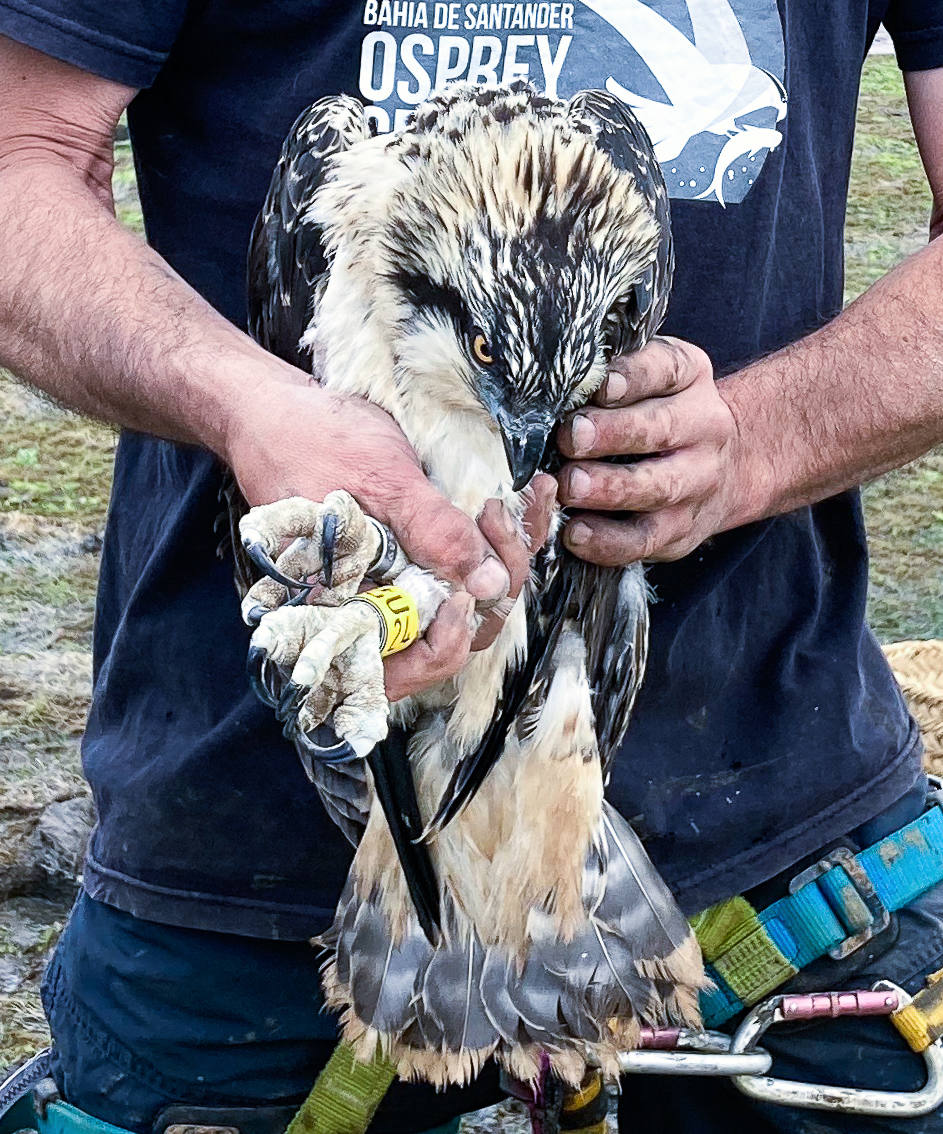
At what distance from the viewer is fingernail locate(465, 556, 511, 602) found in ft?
6.19

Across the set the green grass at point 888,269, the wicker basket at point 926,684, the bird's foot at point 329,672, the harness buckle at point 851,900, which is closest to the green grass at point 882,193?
the green grass at point 888,269

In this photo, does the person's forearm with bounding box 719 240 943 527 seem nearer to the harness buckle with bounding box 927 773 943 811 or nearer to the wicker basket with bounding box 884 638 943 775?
the harness buckle with bounding box 927 773 943 811

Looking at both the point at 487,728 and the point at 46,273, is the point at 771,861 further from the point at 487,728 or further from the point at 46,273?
the point at 46,273

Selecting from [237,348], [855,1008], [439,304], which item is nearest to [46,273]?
[237,348]

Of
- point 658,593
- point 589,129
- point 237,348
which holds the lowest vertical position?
point 658,593

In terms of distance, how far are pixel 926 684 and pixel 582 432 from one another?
2.45m

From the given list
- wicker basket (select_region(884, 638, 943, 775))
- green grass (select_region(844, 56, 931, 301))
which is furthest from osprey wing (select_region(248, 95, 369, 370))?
green grass (select_region(844, 56, 931, 301))

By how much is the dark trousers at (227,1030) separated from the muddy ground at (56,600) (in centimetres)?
108

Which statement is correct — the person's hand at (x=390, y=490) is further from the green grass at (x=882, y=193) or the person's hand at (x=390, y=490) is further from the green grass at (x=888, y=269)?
the green grass at (x=882, y=193)

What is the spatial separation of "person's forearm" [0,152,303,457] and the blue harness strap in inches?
47.3

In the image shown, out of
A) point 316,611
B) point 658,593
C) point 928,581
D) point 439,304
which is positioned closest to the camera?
point 316,611

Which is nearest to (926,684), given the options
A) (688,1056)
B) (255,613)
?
(688,1056)

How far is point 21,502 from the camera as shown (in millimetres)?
5633

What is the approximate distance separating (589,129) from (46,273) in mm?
778
